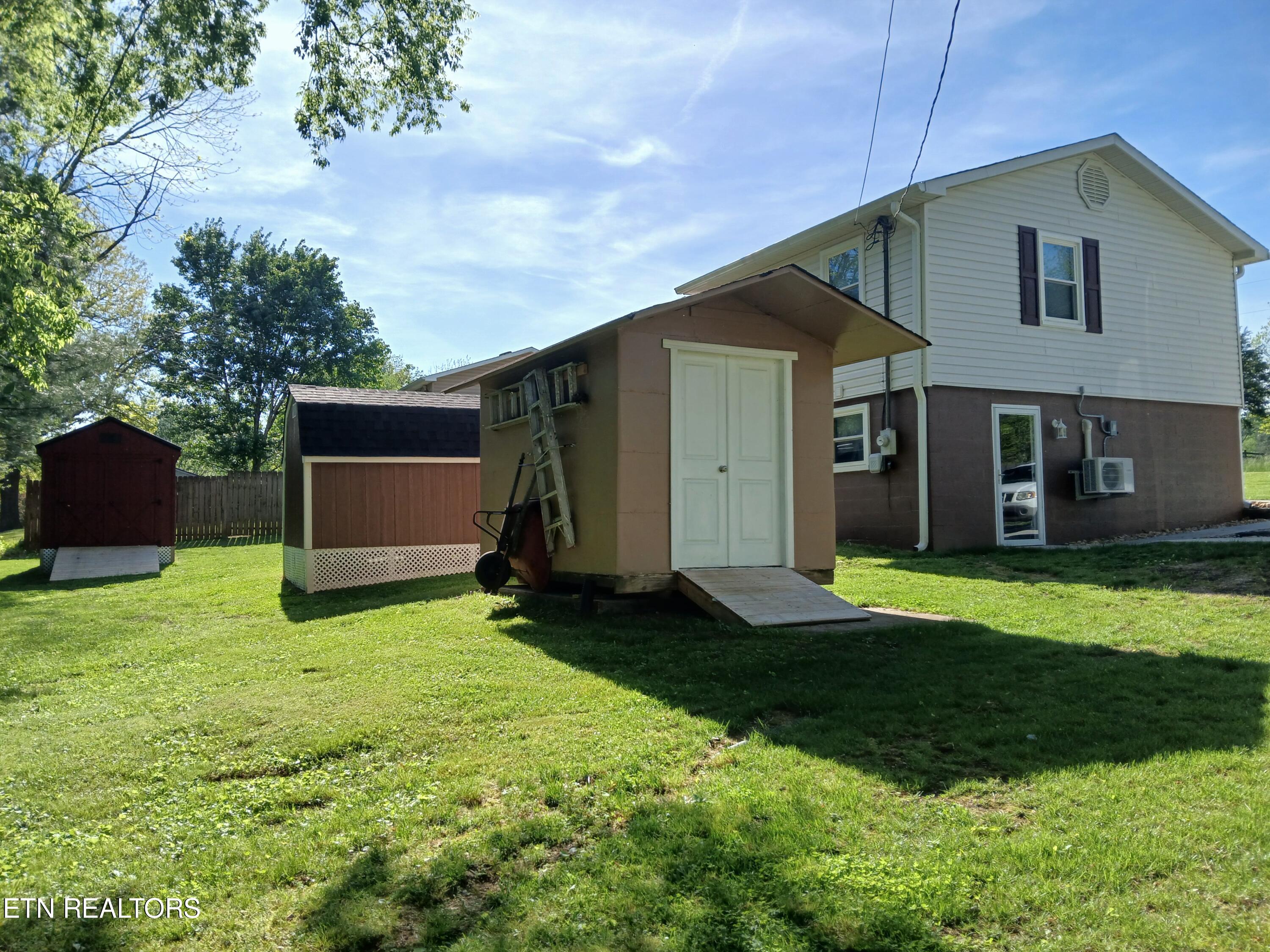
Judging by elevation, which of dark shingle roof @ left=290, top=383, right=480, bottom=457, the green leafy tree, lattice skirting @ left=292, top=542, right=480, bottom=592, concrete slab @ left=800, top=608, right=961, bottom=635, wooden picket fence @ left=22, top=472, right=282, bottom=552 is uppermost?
the green leafy tree

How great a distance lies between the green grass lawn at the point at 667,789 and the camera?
2598 mm

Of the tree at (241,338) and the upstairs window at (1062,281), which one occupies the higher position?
the tree at (241,338)

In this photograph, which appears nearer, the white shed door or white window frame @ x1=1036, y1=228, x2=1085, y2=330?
the white shed door

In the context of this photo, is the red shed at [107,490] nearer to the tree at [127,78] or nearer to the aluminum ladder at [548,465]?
the tree at [127,78]

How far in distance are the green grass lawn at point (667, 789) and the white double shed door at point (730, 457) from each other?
1.03m

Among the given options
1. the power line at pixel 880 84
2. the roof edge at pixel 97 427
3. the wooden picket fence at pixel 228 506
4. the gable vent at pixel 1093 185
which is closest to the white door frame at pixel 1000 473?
the gable vent at pixel 1093 185

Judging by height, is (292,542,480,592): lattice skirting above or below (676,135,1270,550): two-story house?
below

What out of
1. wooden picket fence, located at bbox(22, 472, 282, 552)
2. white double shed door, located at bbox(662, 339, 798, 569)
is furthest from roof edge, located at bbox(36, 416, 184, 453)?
white double shed door, located at bbox(662, 339, 798, 569)

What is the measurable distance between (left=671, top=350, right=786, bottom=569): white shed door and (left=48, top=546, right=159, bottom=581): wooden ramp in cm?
1182

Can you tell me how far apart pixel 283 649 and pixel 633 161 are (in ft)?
25.9

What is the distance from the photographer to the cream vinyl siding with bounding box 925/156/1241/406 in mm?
12734

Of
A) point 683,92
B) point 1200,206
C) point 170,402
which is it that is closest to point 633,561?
point 683,92

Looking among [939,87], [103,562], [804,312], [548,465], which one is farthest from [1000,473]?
[103,562]

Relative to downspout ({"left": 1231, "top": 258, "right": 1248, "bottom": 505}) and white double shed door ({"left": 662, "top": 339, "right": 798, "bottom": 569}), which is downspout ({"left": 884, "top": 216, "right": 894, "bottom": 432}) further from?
downspout ({"left": 1231, "top": 258, "right": 1248, "bottom": 505})
